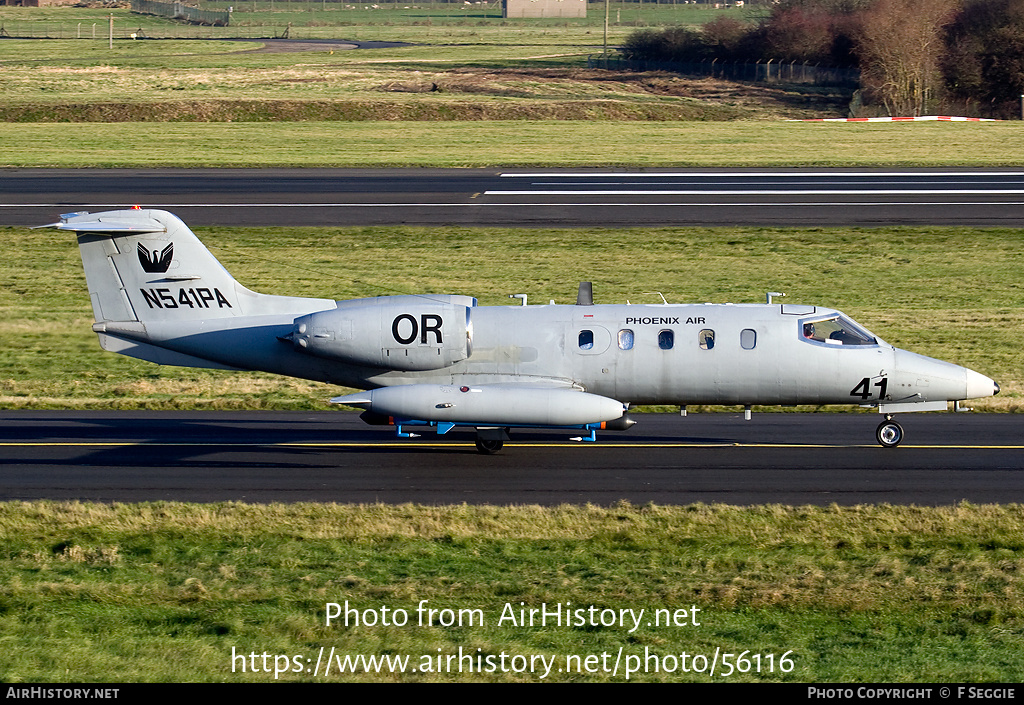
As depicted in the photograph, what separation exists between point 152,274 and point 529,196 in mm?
30884

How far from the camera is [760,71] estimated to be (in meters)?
100

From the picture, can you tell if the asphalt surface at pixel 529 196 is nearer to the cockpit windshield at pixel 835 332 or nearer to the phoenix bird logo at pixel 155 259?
the phoenix bird logo at pixel 155 259

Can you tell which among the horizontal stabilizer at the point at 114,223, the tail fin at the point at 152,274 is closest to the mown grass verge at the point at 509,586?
the tail fin at the point at 152,274

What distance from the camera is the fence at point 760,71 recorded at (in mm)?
95562

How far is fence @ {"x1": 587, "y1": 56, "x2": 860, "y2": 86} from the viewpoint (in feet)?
314

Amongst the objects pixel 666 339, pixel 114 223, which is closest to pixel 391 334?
pixel 666 339

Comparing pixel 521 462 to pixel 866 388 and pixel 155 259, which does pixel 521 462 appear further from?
pixel 155 259

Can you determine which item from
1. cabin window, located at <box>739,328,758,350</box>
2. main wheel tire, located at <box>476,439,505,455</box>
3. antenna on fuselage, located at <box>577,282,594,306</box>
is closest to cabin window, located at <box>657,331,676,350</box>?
cabin window, located at <box>739,328,758,350</box>

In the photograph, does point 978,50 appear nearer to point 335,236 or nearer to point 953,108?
point 953,108

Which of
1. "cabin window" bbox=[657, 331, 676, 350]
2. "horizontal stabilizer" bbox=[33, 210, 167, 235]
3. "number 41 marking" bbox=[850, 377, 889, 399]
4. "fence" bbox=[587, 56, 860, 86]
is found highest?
"fence" bbox=[587, 56, 860, 86]

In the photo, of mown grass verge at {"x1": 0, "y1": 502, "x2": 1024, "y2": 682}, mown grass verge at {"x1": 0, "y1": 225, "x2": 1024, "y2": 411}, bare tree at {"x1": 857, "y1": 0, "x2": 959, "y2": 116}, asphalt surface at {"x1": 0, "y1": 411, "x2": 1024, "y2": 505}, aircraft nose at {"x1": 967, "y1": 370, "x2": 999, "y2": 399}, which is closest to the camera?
mown grass verge at {"x1": 0, "y1": 502, "x2": 1024, "y2": 682}

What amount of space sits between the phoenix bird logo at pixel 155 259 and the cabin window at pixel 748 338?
10781mm

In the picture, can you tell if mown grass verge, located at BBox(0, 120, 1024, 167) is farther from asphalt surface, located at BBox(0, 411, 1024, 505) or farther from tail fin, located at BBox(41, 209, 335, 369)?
tail fin, located at BBox(41, 209, 335, 369)

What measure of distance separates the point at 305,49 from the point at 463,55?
22.0 m
